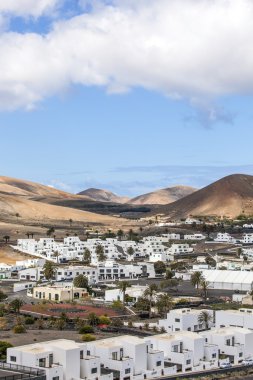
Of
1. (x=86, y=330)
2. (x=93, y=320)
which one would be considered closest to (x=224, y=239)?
(x=93, y=320)

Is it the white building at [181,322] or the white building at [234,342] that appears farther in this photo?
the white building at [181,322]

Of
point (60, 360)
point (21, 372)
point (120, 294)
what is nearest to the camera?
point (21, 372)

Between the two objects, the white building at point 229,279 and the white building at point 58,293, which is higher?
the white building at point 229,279

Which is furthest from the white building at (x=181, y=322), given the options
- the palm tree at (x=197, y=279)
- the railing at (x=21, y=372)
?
the palm tree at (x=197, y=279)

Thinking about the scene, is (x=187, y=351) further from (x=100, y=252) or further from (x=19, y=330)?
(x=100, y=252)

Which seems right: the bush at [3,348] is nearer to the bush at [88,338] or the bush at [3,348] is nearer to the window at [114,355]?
the bush at [88,338]

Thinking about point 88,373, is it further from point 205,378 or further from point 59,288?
point 59,288

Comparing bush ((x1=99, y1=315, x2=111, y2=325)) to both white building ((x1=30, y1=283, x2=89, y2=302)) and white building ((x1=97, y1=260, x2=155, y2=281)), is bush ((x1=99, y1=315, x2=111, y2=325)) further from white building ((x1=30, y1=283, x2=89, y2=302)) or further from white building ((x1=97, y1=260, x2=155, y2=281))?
white building ((x1=97, y1=260, x2=155, y2=281))

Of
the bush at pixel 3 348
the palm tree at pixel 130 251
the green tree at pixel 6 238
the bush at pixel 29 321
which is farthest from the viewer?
the green tree at pixel 6 238

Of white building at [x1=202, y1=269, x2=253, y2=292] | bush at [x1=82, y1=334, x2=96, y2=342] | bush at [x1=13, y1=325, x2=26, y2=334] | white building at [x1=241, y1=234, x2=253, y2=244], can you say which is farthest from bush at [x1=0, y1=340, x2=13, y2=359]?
white building at [x1=241, y1=234, x2=253, y2=244]
